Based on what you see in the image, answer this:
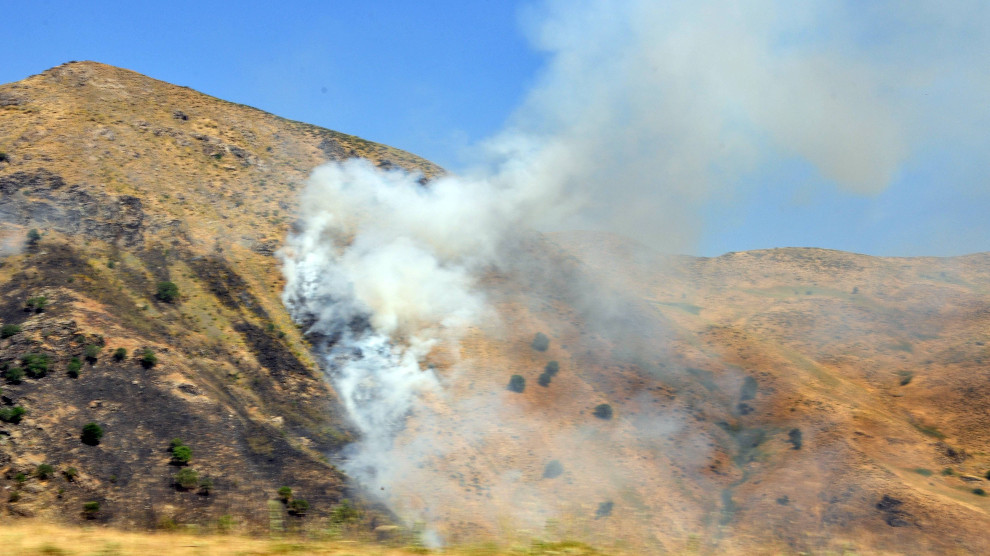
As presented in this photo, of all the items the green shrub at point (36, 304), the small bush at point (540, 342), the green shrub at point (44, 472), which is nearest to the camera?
the green shrub at point (44, 472)

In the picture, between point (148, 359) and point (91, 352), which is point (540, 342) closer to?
point (148, 359)

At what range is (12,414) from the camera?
131 ft

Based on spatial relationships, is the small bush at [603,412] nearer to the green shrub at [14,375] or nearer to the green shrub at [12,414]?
the green shrub at [12,414]

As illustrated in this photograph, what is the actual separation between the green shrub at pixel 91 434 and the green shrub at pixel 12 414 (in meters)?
3.55

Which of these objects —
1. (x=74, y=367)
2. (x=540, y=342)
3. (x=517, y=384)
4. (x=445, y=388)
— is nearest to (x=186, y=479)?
(x=74, y=367)

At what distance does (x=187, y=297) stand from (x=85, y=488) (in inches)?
935

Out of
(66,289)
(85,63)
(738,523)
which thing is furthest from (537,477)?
(85,63)

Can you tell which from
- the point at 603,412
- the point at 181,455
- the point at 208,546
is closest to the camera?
the point at 208,546

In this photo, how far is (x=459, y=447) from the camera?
52.2 meters

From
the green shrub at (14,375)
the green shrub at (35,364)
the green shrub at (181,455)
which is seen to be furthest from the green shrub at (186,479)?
the green shrub at (14,375)

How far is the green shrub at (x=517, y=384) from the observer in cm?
5938

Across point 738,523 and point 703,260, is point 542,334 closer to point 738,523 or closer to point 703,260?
point 738,523

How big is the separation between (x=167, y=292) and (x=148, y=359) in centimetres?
1094

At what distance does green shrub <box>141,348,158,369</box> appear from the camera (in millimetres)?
47188
